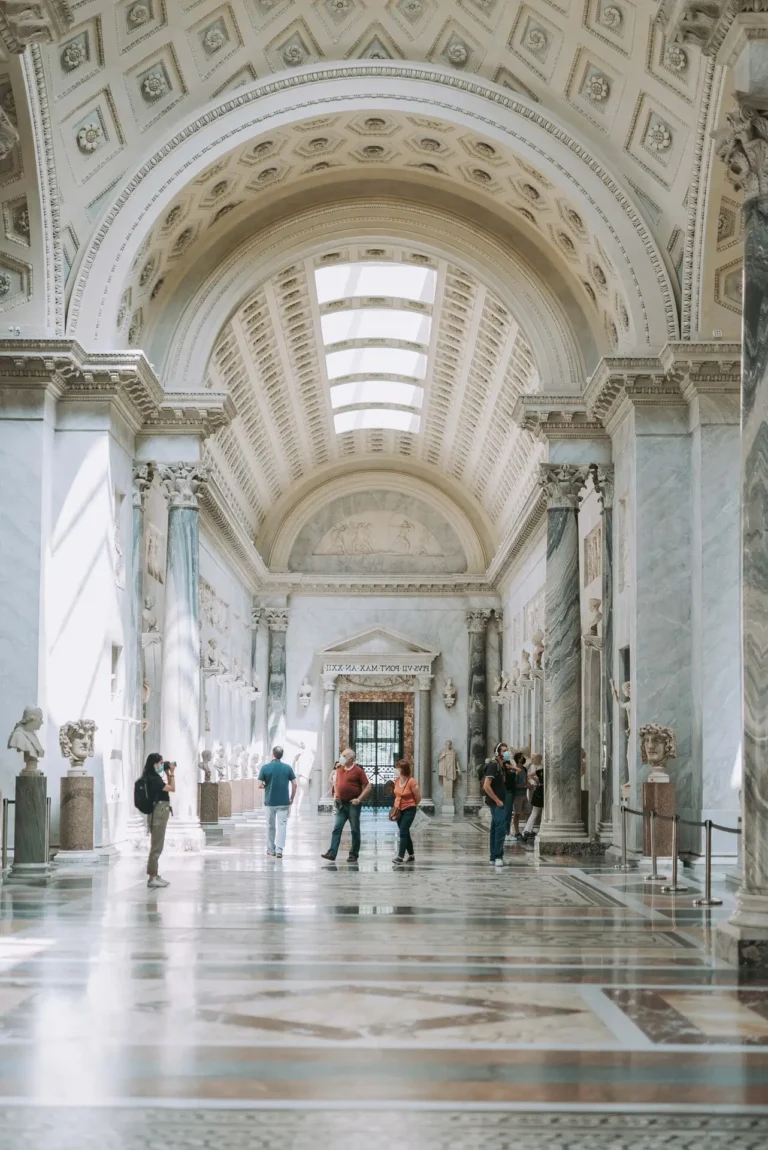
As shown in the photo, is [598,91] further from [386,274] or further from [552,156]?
[386,274]

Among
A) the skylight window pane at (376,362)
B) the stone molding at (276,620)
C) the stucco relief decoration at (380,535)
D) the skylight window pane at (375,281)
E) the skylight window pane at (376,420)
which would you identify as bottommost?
the stone molding at (276,620)

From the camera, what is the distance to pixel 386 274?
32469mm

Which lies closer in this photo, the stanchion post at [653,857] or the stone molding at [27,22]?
the stone molding at [27,22]

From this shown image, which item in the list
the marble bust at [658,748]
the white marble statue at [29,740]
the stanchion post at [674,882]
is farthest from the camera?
the marble bust at [658,748]

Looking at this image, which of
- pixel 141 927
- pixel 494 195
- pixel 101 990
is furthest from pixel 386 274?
pixel 101 990

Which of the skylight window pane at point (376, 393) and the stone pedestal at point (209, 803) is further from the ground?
the skylight window pane at point (376, 393)

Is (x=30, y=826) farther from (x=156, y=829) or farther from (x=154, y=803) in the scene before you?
(x=154, y=803)

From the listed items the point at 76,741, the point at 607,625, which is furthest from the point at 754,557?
the point at 607,625

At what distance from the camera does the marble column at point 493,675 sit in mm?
47031

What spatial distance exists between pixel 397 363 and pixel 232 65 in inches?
708

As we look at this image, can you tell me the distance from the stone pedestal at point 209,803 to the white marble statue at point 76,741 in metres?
13.1

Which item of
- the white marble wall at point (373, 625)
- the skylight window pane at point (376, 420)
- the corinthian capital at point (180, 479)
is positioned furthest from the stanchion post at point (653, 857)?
the white marble wall at point (373, 625)

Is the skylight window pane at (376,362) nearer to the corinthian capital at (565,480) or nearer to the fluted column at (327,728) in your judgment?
the fluted column at (327,728)

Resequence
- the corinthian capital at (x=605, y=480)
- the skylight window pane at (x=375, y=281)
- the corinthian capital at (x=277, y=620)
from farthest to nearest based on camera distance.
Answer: the corinthian capital at (x=277, y=620) → the skylight window pane at (x=375, y=281) → the corinthian capital at (x=605, y=480)
